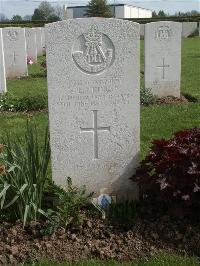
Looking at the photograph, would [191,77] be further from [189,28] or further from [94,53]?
[189,28]

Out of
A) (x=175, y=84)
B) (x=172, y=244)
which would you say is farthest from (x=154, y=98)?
(x=172, y=244)

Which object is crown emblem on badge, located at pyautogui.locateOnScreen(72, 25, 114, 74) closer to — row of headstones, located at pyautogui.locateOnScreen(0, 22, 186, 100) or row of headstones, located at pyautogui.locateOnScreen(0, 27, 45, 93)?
row of headstones, located at pyautogui.locateOnScreen(0, 22, 186, 100)

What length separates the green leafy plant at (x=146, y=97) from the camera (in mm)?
9203

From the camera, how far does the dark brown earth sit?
3568mm

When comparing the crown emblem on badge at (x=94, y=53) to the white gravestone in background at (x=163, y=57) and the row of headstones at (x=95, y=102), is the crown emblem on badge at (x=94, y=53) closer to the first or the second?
the row of headstones at (x=95, y=102)

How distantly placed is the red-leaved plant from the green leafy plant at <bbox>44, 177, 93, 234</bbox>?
0.51 metres

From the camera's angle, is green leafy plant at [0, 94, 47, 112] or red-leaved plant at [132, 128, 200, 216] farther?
green leafy plant at [0, 94, 47, 112]

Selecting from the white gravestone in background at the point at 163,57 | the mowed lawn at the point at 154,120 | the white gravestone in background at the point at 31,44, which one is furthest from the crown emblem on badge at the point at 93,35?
the white gravestone in background at the point at 31,44

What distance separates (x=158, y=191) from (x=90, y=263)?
2.59 ft

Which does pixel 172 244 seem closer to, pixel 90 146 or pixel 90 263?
pixel 90 263

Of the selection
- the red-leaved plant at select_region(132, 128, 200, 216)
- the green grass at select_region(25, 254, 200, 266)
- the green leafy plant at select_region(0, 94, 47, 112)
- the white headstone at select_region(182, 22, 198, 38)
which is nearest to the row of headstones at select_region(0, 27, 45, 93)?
the green leafy plant at select_region(0, 94, 47, 112)

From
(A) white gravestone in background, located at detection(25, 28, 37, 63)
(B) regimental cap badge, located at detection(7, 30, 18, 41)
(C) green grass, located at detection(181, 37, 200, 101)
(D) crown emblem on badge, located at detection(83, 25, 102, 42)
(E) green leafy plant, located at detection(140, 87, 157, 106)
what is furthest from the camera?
(A) white gravestone in background, located at detection(25, 28, 37, 63)

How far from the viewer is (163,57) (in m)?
9.67

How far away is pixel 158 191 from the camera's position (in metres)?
3.82
